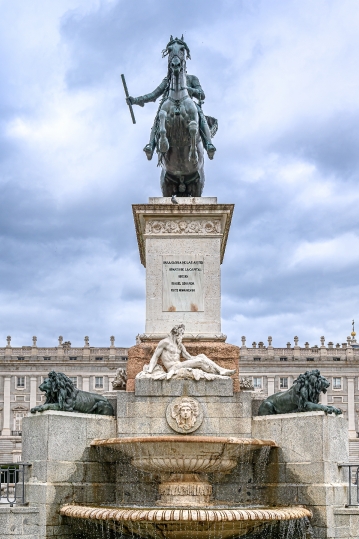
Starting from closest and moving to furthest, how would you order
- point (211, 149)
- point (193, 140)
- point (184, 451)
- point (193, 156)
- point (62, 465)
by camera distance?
1. point (184, 451)
2. point (62, 465)
3. point (193, 140)
4. point (211, 149)
5. point (193, 156)

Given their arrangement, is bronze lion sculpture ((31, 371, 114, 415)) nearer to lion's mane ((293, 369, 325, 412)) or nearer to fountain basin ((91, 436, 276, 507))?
fountain basin ((91, 436, 276, 507))

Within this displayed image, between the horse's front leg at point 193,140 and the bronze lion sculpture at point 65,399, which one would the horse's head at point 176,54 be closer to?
the horse's front leg at point 193,140

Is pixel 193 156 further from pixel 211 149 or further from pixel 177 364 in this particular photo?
pixel 177 364

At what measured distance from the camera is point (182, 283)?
13.9 metres

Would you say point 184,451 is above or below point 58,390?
below

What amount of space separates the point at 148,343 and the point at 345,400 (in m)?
110

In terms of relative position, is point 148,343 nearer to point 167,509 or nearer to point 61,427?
point 61,427

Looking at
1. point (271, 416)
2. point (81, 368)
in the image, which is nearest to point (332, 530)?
point (271, 416)

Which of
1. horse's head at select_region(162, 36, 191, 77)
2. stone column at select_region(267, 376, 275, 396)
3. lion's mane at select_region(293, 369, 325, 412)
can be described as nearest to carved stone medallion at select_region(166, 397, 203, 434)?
lion's mane at select_region(293, 369, 325, 412)

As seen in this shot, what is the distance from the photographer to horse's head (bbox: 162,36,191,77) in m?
14.5

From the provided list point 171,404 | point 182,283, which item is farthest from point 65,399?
point 182,283

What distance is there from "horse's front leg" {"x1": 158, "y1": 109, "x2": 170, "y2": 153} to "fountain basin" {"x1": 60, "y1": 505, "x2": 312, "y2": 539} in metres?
6.22

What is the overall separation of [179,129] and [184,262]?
2.46 meters

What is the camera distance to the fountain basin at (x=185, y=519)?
32.4ft
